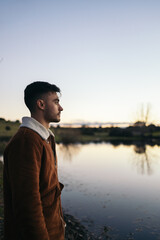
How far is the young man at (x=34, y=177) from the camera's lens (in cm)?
185

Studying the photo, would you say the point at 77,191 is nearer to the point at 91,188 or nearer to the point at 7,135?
the point at 91,188

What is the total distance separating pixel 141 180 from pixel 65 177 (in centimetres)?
578

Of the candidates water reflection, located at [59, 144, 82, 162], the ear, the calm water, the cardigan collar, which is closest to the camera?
the cardigan collar

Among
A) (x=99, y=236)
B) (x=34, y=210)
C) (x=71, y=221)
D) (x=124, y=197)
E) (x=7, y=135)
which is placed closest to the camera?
(x=34, y=210)

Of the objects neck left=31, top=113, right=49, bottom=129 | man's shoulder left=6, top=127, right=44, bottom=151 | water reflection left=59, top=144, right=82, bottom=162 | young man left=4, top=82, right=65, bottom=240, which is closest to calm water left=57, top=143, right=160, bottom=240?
young man left=4, top=82, right=65, bottom=240

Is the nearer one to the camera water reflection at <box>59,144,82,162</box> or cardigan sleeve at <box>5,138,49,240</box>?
cardigan sleeve at <box>5,138,49,240</box>

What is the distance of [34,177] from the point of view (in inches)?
73.8

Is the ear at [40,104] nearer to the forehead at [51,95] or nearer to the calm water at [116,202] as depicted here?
the forehead at [51,95]

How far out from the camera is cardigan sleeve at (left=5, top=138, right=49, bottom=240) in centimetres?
184

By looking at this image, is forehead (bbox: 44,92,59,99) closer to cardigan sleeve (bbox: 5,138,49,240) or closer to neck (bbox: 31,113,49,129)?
neck (bbox: 31,113,49,129)

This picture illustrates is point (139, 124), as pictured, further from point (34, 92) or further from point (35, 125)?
point (35, 125)

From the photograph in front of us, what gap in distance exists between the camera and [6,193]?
216 centimetres

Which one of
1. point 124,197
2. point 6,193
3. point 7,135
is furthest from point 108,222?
point 7,135

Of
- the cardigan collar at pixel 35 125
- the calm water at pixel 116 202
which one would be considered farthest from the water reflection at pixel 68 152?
the cardigan collar at pixel 35 125
